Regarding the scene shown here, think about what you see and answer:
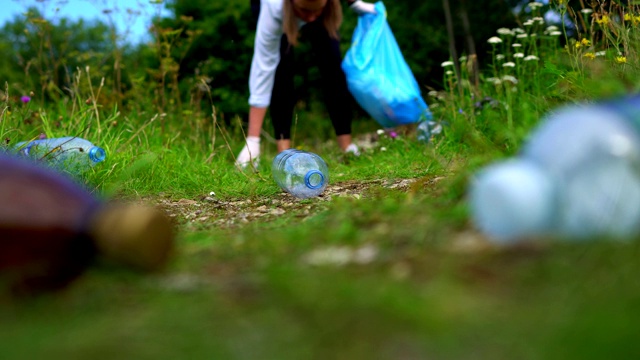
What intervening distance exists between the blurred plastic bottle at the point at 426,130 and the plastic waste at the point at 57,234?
331cm

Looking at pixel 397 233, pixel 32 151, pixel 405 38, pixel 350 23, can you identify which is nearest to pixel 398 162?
pixel 32 151

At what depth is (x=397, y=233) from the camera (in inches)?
69.4

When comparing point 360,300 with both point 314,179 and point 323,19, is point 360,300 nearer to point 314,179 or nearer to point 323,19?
point 314,179

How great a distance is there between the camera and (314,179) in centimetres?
339

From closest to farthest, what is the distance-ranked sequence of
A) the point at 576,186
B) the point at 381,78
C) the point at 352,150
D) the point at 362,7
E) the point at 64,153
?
the point at 576,186 < the point at 64,153 < the point at 352,150 < the point at 381,78 < the point at 362,7

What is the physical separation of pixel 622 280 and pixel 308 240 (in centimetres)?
73

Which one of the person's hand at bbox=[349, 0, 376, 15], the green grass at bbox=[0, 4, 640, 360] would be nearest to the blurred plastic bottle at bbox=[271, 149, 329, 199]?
the green grass at bbox=[0, 4, 640, 360]

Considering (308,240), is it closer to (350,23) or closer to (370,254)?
(370,254)

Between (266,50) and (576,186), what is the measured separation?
3.69m

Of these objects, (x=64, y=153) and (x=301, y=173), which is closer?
(x=301, y=173)

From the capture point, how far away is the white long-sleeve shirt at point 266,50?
478cm

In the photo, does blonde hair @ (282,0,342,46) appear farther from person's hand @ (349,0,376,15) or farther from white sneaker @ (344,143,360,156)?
white sneaker @ (344,143,360,156)

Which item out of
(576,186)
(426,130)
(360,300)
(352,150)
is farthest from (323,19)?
(360,300)

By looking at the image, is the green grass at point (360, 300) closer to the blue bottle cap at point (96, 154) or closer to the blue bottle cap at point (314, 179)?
the blue bottle cap at point (314, 179)
